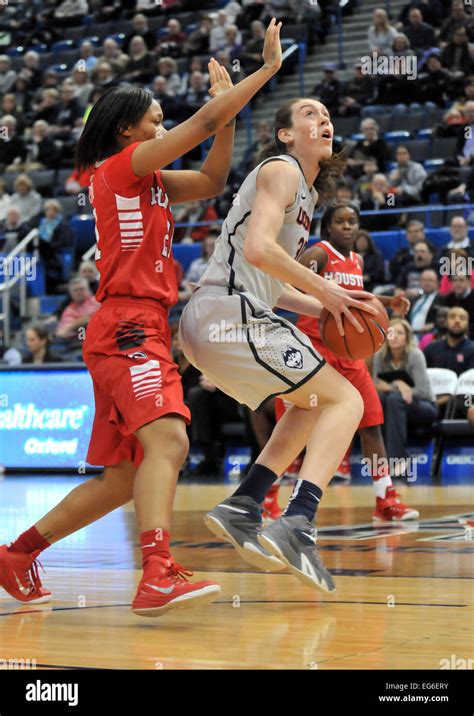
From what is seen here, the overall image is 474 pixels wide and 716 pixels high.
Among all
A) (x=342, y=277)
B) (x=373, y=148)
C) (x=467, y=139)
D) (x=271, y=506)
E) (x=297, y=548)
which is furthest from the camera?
(x=373, y=148)

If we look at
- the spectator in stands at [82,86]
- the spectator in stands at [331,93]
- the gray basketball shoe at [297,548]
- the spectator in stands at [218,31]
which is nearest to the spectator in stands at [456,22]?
the spectator in stands at [331,93]

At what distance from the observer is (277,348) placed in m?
4.08

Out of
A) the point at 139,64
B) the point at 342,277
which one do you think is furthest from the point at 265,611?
the point at 139,64

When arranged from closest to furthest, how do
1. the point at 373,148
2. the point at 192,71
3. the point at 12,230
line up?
1. the point at 373,148
2. the point at 12,230
3. the point at 192,71

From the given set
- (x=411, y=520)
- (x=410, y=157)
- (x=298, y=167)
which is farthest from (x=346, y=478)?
(x=298, y=167)

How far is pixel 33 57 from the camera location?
19797 millimetres

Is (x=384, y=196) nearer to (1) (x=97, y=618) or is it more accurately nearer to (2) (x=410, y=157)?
(2) (x=410, y=157)

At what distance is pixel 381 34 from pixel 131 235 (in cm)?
1217

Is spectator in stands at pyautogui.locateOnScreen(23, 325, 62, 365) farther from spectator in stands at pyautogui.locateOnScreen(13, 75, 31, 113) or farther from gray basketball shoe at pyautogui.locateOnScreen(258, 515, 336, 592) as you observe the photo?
gray basketball shoe at pyautogui.locateOnScreen(258, 515, 336, 592)

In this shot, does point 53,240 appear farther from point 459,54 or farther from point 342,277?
point 342,277

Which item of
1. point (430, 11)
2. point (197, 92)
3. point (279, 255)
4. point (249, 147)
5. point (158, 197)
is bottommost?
point (249, 147)

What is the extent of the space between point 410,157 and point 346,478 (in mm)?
4888

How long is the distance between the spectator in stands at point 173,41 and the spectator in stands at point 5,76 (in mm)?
2830

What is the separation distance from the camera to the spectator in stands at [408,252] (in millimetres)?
11805
